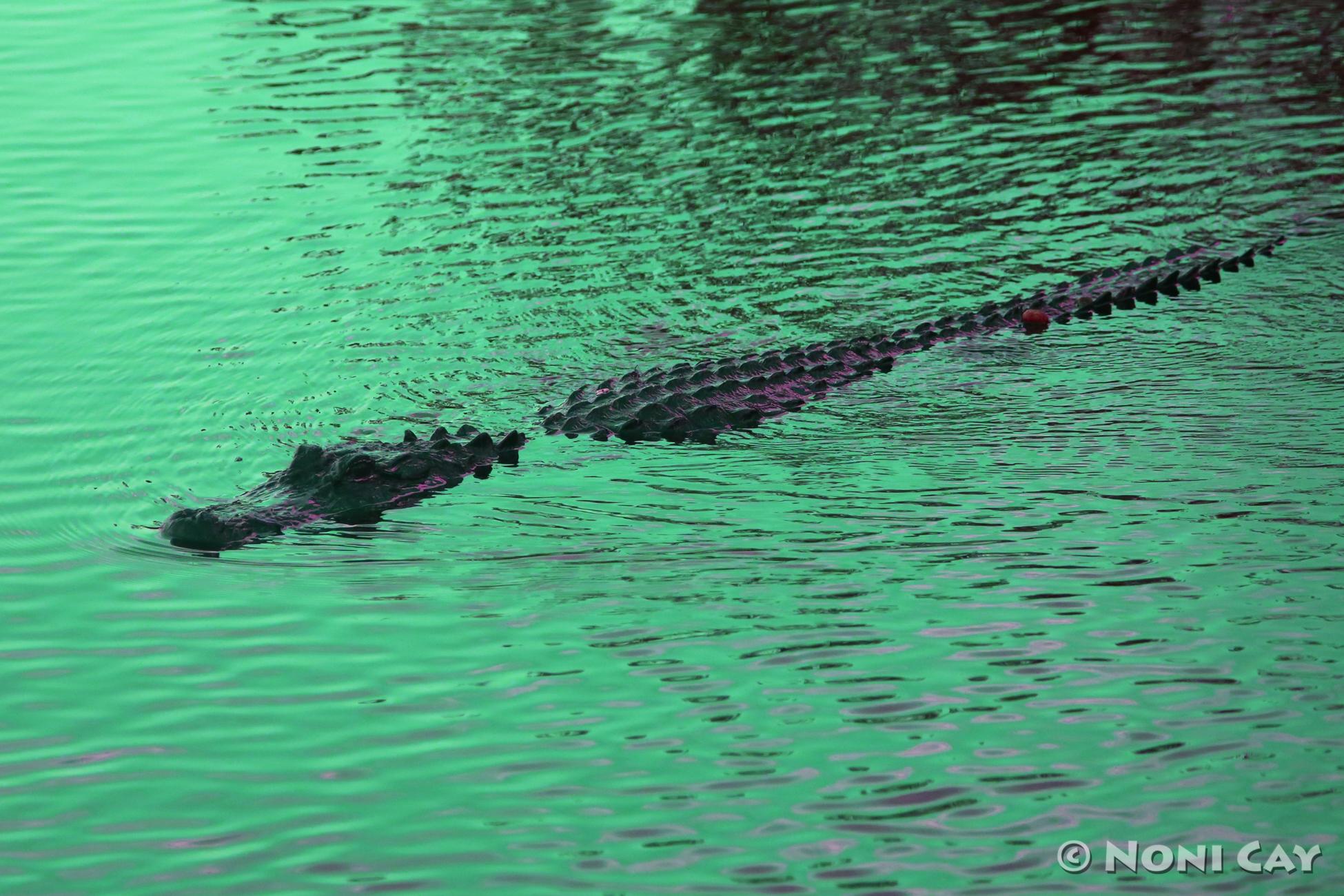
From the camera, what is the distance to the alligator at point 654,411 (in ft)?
30.7

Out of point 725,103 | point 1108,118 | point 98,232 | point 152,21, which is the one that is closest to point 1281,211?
point 1108,118

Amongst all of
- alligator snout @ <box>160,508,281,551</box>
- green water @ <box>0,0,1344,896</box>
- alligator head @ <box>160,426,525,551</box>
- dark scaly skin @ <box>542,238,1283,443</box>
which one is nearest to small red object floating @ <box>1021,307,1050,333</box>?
dark scaly skin @ <box>542,238,1283,443</box>

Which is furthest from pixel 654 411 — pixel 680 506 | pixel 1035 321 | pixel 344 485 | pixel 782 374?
pixel 1035 321

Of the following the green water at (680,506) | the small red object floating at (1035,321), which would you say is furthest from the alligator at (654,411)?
the green water at (680,506)

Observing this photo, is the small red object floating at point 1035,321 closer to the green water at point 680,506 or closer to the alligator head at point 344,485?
the green water at point 680,506

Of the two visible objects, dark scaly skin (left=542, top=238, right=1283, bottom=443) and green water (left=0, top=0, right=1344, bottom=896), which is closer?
green water (left=0, top=0, right=1344, bottom=896)

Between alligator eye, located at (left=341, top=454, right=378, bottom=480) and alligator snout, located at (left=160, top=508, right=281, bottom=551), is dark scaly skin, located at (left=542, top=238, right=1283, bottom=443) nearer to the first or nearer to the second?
alligator eye, located at (left=341, top=454, right=378, bottom=480)

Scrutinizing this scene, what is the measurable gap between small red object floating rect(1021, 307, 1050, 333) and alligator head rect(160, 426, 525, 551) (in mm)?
4605

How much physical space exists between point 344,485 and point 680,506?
226cm

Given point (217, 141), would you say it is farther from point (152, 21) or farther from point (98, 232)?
point (152, 21)

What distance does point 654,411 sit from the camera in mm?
10508

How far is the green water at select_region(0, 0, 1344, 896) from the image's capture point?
6074 mm

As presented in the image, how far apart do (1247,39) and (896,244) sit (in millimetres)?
10208

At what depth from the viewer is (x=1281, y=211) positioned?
14.6 meters
